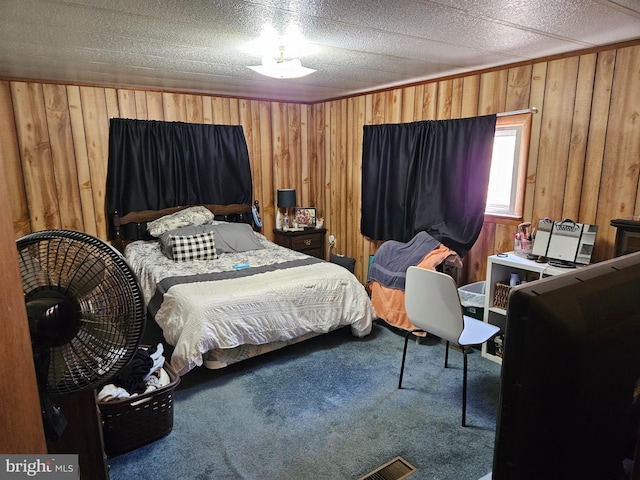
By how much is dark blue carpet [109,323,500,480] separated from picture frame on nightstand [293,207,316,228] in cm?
204

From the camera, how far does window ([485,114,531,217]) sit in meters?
3.12

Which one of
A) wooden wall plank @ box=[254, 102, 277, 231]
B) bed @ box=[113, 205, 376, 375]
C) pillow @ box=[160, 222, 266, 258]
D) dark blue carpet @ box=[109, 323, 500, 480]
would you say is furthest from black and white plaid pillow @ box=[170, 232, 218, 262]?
wooden wall plank @ box=[254, 102, 277, 231]

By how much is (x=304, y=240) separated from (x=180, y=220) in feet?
4.77

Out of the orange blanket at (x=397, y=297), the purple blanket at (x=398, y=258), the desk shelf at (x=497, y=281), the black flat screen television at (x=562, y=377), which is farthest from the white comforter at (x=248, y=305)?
the black flat screen television at (x=562, y=377)

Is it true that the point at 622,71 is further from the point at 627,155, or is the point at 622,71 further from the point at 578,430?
the point at 578,430

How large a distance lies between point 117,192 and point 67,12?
2.33 m

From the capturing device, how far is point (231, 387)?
2.75 metres

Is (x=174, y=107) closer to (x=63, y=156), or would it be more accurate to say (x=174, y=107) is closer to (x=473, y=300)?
(x=63, y=156)

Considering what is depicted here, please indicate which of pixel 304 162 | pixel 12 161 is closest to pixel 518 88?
pixel 304 162

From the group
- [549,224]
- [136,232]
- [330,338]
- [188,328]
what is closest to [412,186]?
[549,224]

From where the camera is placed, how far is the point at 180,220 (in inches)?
162

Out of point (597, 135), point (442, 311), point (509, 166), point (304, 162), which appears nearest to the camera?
point (442, 311)

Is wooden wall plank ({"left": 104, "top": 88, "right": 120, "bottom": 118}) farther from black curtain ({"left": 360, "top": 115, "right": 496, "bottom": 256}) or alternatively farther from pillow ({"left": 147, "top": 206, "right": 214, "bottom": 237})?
black curtain ({"left": 360, "top": 115, "right": 496, "bottom": 256})

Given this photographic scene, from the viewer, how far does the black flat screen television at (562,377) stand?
1.39 ft
